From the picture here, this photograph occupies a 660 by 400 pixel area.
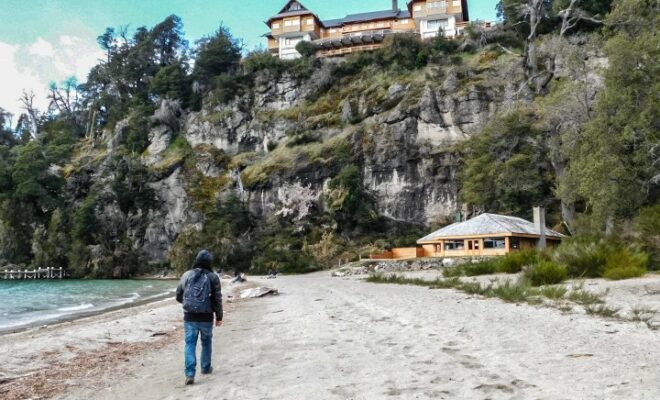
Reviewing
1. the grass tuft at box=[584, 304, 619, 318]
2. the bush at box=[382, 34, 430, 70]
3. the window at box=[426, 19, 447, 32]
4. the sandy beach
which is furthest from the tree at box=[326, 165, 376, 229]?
the grass tuft at box=[584, 304, 619, 318]

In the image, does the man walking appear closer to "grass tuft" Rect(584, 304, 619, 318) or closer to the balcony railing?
"grass tuft" Rect(584, 304, 619, 318)

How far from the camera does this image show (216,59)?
72.9 meters

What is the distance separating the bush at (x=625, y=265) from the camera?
13.9 metres

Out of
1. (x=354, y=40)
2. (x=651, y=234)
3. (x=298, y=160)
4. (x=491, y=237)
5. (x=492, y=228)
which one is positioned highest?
(x=354, y=40)

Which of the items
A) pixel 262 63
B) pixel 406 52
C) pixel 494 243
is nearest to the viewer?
pixel 494 243

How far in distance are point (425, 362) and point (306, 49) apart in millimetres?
67644

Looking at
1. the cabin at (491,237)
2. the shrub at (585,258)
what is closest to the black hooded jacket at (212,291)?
the shrub at (585,258)

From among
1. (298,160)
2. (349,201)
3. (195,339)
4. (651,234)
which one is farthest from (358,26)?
(195,339)

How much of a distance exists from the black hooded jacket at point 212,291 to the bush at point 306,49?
65756mm

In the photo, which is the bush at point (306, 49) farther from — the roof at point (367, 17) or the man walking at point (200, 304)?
the man walking at point (200, 304)

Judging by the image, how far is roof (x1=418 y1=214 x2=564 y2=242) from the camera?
123ft

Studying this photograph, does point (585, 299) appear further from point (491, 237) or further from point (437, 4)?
point (437, 4)

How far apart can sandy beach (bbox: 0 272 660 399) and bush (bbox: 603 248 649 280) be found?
2855 mm

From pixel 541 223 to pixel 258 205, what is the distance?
1256 inches
